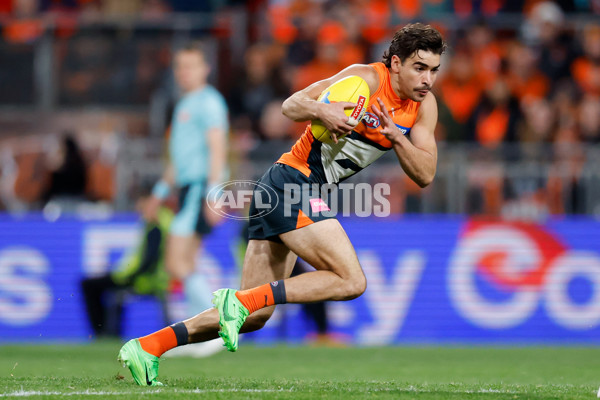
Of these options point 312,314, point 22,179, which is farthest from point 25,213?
point 312,314

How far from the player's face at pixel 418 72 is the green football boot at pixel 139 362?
2.53m

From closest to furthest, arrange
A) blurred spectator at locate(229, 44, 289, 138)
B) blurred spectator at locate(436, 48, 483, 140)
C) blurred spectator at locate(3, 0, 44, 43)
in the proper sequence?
1. blurred spectator at locate(229, 44, 289, 138)
2. blurred spectator at locate(3, 0, 44, 43)
3. blurred spectator at locate(436, 48, 483, 140)

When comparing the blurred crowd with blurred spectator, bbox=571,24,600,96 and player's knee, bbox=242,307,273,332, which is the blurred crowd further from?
player's knee, bbox=242,307,273,332

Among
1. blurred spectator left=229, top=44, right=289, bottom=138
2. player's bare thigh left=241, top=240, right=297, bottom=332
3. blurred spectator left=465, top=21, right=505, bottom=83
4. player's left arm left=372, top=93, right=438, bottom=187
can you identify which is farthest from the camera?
blurred spectator left=465, top=21, right=505, bottom=83

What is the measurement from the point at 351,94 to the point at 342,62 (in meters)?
8.31

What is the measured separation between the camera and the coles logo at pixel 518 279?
12.7 meters

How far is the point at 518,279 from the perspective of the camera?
41.9 ft

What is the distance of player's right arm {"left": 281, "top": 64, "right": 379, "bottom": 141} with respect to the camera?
6184 mm

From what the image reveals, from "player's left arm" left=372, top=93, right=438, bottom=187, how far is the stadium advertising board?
5977 mm

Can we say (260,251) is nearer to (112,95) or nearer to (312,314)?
(312,314)

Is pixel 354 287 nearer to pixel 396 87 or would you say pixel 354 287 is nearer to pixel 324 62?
pixel 396 87

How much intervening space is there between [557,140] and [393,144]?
25.8 feet

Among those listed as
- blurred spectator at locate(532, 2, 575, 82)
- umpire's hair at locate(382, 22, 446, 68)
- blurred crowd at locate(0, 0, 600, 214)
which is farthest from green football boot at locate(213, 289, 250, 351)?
→ blurred spectator at locate(532, 2, 575, 82)

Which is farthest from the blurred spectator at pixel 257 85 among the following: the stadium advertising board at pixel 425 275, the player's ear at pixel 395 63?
the player's ear at pixel 395 63
